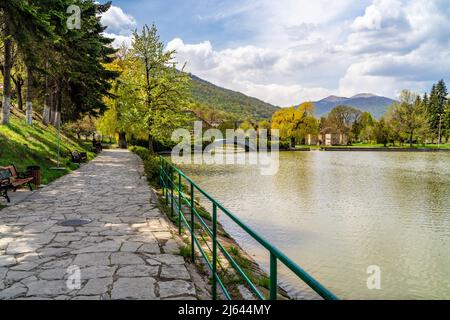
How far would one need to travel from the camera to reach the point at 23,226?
6.48 m

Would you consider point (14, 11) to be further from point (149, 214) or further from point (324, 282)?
point (324, 282)

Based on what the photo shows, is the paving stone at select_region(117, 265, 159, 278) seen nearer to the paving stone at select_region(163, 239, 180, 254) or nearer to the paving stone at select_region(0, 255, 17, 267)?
the paving stone at select_region(163, 239, 180, 254)

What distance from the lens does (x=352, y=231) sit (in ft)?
32.7

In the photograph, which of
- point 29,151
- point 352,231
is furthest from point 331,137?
point 29,151

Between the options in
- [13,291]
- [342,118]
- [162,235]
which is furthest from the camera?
[342,118]

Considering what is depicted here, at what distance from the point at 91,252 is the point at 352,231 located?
304 inches

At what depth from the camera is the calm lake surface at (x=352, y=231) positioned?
6.66m

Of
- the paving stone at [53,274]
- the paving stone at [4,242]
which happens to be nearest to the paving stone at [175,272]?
the paving stone at [53,274]

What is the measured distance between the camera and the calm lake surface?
666 centimetres

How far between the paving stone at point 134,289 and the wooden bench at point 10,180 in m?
6.27

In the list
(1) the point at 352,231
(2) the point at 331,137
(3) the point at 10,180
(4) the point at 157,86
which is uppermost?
(4) the point at 157,86

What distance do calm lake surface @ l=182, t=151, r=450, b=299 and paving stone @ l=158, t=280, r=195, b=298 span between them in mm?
2695

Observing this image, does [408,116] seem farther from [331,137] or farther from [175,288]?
[175,288]
